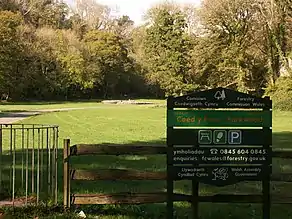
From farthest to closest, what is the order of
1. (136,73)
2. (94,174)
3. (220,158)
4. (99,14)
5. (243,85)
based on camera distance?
(99,14) → (136,73) → (243,85) → (94,174) → (220,158)

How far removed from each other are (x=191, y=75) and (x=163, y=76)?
142 inches

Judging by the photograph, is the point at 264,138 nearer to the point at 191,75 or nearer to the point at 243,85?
the point at 243,85

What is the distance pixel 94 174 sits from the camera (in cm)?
729

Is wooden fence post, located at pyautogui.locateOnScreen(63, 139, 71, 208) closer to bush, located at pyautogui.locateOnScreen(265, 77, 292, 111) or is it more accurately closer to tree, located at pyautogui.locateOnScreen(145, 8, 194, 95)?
bush, located at pyautogui.locateOnScreen(265, 77, 292, 111)

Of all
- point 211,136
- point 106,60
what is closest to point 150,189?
point 211,136

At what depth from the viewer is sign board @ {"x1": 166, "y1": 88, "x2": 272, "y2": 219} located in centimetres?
664

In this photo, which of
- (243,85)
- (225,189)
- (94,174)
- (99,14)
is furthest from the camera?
(99,14)

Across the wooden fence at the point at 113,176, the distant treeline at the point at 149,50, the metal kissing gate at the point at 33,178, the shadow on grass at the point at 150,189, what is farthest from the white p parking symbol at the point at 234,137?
the distant treeline at the point at 149,50

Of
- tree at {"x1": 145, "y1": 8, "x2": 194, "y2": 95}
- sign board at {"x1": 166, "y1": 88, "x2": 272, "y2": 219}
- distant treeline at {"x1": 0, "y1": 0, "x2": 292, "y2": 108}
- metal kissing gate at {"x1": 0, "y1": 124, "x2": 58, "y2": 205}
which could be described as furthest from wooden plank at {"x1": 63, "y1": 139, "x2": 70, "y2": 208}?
tree at {"x1": 145, "y1": 8, "x2": 194, "y2": 95}

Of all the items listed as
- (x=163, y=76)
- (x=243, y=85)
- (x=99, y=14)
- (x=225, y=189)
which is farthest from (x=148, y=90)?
(x=225, y=189)

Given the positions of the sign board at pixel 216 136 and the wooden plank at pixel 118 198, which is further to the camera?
the wooden plank at pixel 118 198

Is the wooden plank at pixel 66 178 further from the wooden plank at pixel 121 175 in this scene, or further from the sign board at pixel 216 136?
the sign board at pixel 216 136

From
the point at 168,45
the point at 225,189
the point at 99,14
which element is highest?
the point at 99,14

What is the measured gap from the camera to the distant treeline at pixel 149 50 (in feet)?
180
